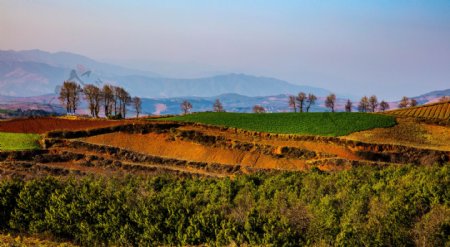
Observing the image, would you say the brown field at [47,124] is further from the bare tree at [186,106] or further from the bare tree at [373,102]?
the bare tree at [373,102]

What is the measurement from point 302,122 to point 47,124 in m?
45.5

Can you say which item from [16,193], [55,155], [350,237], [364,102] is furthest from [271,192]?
[364,102]

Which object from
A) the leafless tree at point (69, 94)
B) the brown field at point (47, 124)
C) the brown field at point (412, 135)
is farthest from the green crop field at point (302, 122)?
the leafless tree at point (69, 94)

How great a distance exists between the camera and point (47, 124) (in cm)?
7319

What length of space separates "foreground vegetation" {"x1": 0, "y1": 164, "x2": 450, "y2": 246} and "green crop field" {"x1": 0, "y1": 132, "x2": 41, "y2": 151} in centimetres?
3077

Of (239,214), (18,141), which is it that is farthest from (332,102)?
(239,214)

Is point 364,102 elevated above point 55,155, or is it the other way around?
point 364,102

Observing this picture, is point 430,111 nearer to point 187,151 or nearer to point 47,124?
point 187,151

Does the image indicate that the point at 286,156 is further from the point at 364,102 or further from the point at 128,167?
the point at 364,102

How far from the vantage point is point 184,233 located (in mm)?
23312

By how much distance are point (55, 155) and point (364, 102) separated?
11135 centimetres

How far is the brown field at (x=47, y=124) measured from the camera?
70.3 meters

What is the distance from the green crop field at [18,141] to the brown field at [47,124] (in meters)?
5.07

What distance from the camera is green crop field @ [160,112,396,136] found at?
67.1 metres
